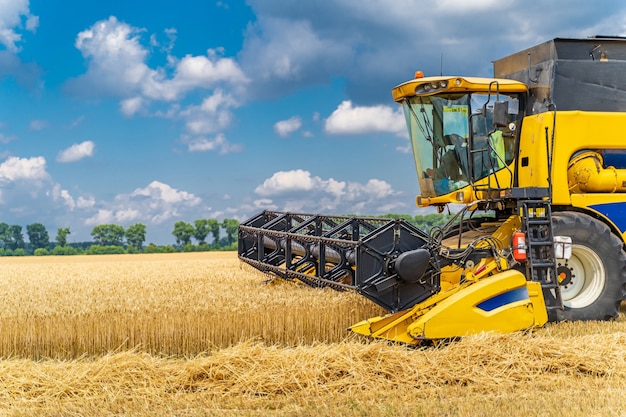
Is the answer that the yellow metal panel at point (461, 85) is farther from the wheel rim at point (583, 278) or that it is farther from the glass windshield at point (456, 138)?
the wheel rim at point (583, 278)

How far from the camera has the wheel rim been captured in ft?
24.2

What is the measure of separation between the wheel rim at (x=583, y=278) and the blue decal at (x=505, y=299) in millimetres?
1201

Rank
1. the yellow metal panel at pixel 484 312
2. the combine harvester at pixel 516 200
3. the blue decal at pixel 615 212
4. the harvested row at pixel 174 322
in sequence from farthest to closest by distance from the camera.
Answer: the blue decal at pixel 615 212
the combine harvester at pixel 516 200
the harvested row at pixel 174 322
the yellow metal panel at pixel 484 312

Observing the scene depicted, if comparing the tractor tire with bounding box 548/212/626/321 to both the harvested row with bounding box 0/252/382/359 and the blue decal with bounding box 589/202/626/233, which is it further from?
the harvested row with bounding box 0/252/382/359

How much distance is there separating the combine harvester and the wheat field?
1.36 ft

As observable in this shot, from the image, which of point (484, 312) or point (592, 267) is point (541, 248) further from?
point (484, 312)

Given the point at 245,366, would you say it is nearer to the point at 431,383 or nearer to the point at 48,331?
the point at 431,383

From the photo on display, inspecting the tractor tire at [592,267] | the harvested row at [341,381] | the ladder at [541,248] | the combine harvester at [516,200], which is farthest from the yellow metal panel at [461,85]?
the harvested row at [341,381]

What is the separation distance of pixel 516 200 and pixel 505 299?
153cm

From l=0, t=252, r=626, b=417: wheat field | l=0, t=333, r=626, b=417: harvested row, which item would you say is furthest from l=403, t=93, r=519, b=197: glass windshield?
l=0, t=333, r=626, b=417: harvested row

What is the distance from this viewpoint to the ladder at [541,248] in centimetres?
682

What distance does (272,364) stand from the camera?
530cm

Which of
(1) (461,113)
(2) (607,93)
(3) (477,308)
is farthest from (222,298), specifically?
(2) (607,93)

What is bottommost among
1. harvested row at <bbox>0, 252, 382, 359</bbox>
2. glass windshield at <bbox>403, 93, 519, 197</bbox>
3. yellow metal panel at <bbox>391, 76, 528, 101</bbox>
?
harvested row at <bbox>0, 252, 382, 359</bbox>
